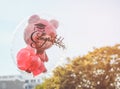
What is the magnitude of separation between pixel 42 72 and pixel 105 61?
8548mm

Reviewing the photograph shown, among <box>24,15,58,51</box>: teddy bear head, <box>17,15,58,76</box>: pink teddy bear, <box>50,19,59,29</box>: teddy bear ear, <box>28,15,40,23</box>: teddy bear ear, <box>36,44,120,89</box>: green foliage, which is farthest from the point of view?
<box>36,44,120,89</box>: green foliage

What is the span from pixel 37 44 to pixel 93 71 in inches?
344

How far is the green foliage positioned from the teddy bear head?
7.91 metres

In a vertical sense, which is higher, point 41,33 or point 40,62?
point 41,33

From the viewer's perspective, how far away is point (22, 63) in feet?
106

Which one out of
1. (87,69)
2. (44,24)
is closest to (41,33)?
(44,24)

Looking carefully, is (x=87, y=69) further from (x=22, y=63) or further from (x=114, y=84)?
(x=22, y=63)

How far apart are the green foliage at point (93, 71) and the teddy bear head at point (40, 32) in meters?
7.91

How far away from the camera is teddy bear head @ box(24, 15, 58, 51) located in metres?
31.6

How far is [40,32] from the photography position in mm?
31859

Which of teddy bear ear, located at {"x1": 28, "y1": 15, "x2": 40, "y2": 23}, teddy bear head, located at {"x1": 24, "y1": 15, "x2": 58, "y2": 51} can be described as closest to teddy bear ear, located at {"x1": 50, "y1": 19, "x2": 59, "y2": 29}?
teddy bear head, located at {"x1": 24, "y1": 15, "x2": 58, "y2": 51}

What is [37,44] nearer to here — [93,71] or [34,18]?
[34,18]

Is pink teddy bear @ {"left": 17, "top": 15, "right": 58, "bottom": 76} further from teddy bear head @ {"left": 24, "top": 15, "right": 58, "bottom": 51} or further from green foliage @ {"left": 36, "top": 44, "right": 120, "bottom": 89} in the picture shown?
green foliage @ {"left": 36, "top": 44, "right": 120, "bottom": 89}

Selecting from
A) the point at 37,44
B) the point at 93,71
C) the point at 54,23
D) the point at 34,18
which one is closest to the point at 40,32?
the point at 37,44
